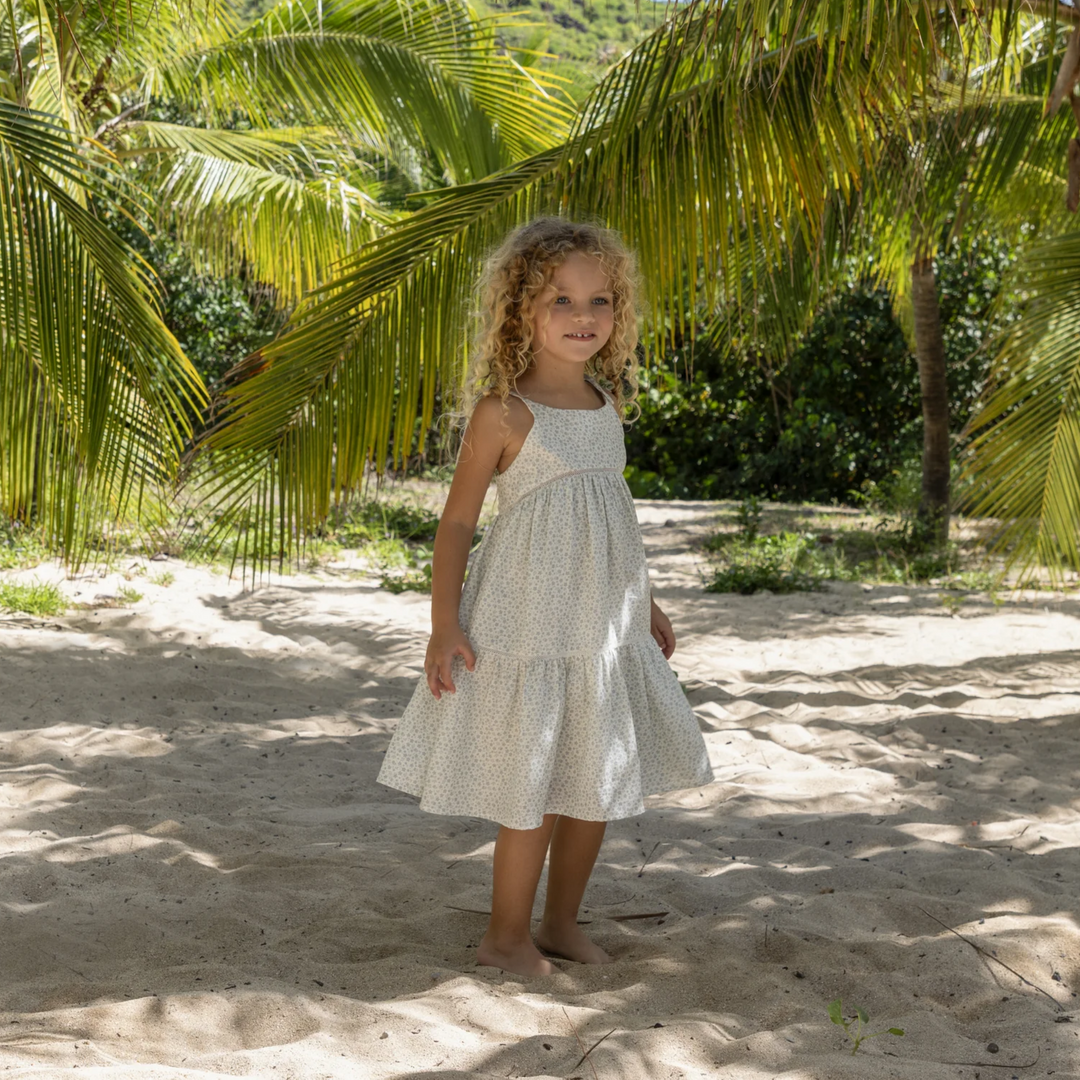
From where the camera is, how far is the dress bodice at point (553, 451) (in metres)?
2.49

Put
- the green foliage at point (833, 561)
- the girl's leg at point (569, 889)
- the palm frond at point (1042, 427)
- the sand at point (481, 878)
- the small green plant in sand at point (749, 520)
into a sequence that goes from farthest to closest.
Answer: the small green plant in sand at point (749, 520) < the green foliage at point (833, 561) < the palm frond at point (1042, 427) < the girl's leg at point (569, 889) < the sand at point (481, 878)

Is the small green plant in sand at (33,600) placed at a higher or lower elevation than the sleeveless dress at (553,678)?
lower

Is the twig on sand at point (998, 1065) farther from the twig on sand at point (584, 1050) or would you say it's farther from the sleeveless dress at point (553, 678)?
the sleeveless dress at point (553, 678)

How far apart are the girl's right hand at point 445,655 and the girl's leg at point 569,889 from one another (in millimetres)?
471

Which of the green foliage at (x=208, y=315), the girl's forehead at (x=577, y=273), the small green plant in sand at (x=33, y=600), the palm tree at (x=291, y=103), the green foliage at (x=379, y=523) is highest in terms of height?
the palm tree at (x=291, y=103)

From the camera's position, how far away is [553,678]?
2432mm

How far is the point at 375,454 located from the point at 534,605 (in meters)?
1.61

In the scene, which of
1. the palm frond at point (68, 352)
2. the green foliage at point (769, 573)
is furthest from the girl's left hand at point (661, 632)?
the green foliage at point (769, 573)

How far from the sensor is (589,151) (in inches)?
151

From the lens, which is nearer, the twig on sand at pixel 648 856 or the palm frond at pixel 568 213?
the twig on sand at pixel 648 856

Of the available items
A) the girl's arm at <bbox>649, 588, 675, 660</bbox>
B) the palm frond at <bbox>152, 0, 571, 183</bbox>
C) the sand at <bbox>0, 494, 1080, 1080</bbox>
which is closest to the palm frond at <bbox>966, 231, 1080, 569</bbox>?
the sand at <bbox>0, 494, 1080, 1080</bbox>

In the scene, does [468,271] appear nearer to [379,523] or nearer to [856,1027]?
[856,1027]

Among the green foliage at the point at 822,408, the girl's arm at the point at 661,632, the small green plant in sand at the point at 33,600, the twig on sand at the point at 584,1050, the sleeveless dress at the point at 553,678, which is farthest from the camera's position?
the green foliage at the point at 822,408

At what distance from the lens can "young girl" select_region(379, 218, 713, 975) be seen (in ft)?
7.93
